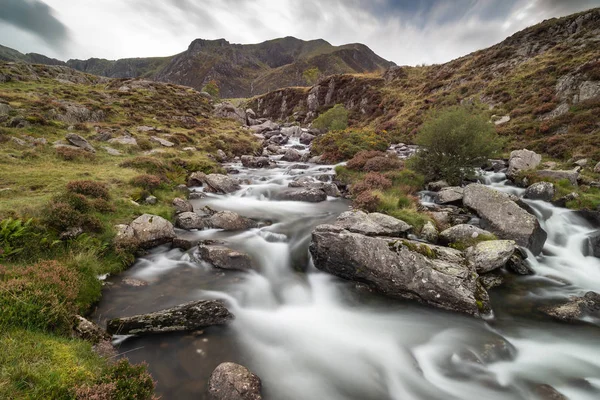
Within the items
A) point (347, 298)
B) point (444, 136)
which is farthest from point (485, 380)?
point (444, 136)

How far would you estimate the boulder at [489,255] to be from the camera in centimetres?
935

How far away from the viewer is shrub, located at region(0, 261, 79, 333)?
481 centimetres

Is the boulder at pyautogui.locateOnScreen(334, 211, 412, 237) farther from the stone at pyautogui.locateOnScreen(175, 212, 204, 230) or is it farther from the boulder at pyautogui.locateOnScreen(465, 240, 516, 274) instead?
the stone at pyautogui.locateOnScreen(175, 212, 204, 230)

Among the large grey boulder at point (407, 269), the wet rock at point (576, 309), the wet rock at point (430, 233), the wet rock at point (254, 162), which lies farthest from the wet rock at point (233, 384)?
the wet rock at point (254, 162)

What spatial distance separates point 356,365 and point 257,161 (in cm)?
2646

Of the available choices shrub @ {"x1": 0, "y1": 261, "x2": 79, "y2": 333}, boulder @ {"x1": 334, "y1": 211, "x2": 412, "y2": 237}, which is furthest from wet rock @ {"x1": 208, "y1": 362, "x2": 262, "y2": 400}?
boulder @ {"x1": 334, "y1": 211, "x2": 412, "y2": 237}

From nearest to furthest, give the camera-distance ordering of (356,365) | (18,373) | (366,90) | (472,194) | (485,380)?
(18,373)
(485,380)
(356,365)
(472,194)
(366,90)

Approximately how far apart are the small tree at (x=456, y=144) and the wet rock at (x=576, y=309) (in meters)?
11.3

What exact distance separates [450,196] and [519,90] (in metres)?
32.4

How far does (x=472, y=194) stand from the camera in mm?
13680

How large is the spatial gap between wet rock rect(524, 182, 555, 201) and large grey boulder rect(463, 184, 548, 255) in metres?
4.88

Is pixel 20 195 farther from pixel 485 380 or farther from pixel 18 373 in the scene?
pixel 485 380

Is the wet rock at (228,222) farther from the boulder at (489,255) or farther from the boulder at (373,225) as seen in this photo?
the boulder at (489,255)

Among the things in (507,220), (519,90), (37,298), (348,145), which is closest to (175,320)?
(37,298)
